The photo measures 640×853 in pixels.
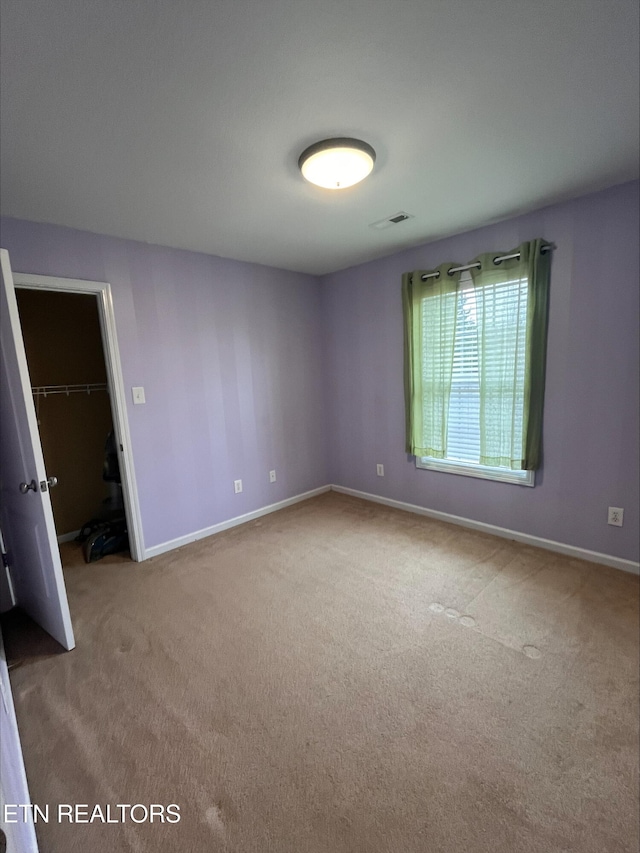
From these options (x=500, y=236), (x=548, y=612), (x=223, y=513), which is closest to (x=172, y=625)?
(x=223, y=513)

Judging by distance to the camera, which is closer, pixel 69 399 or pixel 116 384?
pixel 116 384

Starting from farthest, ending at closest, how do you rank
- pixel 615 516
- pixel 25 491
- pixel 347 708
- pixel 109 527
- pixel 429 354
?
pixel 429 354 → pixel 109 527 → pixel 615 516 → pixel 25 491 → pixel 347 708

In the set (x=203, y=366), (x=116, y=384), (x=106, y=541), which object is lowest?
(x=106, y=541)

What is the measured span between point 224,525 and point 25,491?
5.73ft

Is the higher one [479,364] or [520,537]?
[479,364]

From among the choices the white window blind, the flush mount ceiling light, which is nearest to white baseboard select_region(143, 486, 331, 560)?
the white window blind

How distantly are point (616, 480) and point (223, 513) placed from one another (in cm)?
299

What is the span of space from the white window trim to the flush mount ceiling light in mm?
2250

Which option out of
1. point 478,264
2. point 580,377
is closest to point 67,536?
point 478,264

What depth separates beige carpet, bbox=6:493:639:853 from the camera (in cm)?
113

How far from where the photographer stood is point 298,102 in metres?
1.40

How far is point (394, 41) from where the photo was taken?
1163 mm

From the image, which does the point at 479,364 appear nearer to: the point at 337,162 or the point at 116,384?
the point at 337,162

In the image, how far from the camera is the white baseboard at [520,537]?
2402 mm
